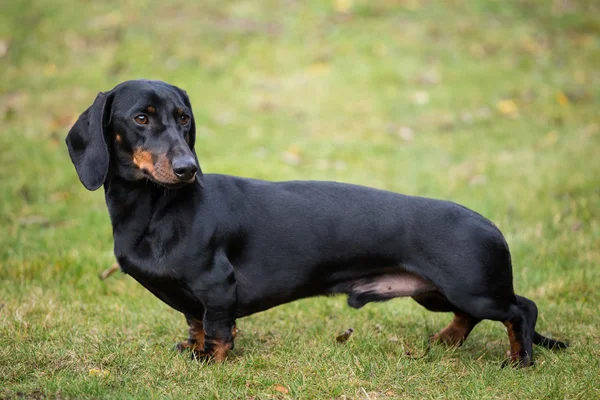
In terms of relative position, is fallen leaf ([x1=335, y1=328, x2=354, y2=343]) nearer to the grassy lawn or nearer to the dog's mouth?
the grassy lawn

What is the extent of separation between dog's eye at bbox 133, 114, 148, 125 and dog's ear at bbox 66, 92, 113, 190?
17 centimetres

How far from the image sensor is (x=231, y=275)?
329cm

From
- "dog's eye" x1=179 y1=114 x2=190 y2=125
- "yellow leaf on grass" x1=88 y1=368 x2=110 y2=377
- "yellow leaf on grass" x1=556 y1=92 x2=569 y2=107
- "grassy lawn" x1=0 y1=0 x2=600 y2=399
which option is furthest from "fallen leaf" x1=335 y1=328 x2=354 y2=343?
"yellow leaf on grass" x1=556 y1=92 x2=569 y2=107

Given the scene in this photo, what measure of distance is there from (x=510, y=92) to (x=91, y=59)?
5973mm

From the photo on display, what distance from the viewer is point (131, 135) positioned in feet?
10.5

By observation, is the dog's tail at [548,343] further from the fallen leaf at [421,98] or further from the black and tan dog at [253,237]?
the fallen leaf at [421,98]

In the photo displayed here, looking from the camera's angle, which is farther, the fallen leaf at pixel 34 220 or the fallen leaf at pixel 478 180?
the fallen leaf at pixel 478 180

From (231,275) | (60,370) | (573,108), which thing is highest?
(231,275)

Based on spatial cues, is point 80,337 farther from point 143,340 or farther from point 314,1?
point 314,1

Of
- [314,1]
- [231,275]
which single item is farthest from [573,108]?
[231,275]

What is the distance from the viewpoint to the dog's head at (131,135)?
3145mm

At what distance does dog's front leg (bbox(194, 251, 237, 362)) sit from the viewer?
3.24 metres

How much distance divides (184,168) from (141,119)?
38 cm

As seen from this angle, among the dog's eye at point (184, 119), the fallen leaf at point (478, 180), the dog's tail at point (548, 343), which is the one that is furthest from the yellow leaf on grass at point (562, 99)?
the dog's eye at point (184, 119)
